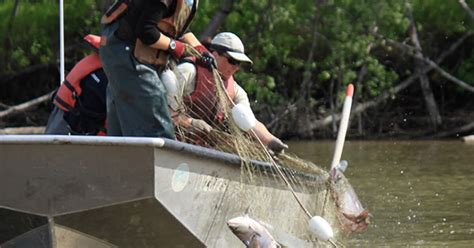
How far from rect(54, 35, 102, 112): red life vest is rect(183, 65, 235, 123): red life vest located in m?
0.74

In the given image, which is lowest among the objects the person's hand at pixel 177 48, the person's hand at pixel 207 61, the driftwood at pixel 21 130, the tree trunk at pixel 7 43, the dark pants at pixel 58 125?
the driftwood at pixel 21 130

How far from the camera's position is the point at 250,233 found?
18.8 feet

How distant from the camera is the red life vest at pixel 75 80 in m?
6.77

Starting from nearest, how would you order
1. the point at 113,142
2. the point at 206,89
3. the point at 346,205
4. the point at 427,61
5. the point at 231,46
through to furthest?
1. the point at 113,142
2. the point at 206,89
3. the point at 231,46
4. the point at 346,205
5. the point at 427,61

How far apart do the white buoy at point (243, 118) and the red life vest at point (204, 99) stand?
0.35m

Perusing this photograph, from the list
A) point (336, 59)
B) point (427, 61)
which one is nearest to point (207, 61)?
point (336, 59)

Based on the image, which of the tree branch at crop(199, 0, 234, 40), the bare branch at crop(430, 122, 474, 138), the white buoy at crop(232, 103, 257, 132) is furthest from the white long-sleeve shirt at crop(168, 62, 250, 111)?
the bare branch at crop(430, 122, 474, 138)

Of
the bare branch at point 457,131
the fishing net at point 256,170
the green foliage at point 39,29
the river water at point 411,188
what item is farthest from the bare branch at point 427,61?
the fishing net at point 256,170

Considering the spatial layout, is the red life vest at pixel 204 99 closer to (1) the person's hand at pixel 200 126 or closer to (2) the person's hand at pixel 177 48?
(1) the person's hand at pixel 200 126

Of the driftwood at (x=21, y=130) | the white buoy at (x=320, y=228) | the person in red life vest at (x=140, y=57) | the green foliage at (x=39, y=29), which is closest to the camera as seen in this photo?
the person in red life vest at (x=140, y=57)

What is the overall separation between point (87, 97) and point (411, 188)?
14.0 feet

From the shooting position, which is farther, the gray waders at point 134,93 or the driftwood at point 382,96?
the driftwood at point 382,96

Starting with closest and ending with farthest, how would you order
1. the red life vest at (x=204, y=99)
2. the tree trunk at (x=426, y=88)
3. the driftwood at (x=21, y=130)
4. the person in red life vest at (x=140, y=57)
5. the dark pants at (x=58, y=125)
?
the person in red life vest at (x=140, y=57), the red life vest at (x=204, y=99), the dark pants at (x=58, y=125), the driftwood at (x=21, y=130), the tree trunk at (x=426, y=88)

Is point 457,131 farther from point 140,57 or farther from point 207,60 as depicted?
point 140,57
